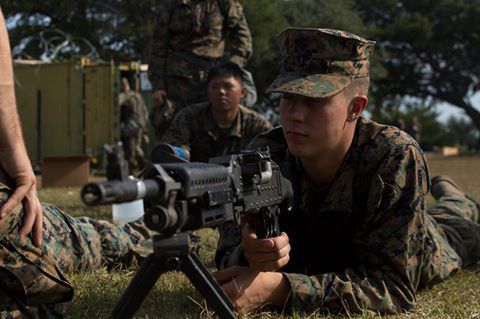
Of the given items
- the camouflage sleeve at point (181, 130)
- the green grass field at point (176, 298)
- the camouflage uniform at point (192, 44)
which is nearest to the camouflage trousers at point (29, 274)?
the green grass field at point (176, 298)

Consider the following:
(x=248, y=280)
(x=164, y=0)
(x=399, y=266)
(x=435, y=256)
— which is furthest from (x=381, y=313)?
(x=164, y=0)

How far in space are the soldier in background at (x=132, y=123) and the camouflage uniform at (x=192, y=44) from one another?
944 centimetres

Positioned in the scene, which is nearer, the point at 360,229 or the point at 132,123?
the point at 360,229

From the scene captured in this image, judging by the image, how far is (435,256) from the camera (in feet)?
12.8

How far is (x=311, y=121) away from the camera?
3.10m

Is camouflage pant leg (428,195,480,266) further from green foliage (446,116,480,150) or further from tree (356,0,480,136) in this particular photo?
green foliage (446,116,480,150)

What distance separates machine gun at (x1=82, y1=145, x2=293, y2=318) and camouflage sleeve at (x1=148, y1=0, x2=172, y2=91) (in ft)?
17.5

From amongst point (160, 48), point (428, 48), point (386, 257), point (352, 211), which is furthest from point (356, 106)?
Answer: point (428, 48)

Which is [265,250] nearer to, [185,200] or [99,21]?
[185,200]

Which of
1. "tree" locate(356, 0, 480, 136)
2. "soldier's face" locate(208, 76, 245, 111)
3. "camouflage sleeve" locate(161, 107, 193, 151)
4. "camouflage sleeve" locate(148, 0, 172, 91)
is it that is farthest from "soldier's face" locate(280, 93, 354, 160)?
"tree" locate(356, 0, 480, 136)

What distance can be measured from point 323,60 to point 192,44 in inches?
188

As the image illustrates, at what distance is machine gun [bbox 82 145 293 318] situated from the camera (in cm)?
206

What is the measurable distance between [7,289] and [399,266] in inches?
64.8

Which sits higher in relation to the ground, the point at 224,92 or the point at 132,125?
the point at 224,92
